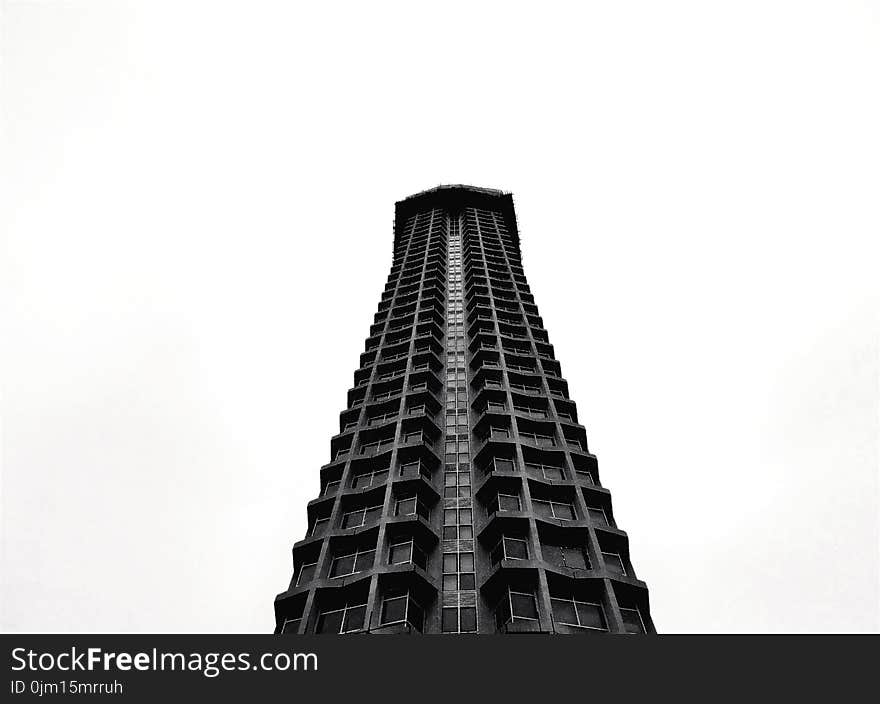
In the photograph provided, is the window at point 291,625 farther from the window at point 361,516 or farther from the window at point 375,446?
the window at point 375,446

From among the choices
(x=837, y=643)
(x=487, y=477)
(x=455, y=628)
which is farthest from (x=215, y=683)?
(x=487, y=477)

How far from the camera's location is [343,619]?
31875 mm

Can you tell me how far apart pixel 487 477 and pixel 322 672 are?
22189mm

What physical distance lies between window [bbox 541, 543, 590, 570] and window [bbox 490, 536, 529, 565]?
2.96 feet

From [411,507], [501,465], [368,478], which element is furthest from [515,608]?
[368,478]

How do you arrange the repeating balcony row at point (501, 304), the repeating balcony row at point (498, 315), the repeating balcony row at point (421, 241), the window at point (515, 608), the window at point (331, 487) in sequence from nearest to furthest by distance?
the window at point (515, 608), the window at point (331, 487), the repeating balcony row at point (498, 315), the repeating balcony row at point (501, 304), the repeating balcony row at point (421, 241)

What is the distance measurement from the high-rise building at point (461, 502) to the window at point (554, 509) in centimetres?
10

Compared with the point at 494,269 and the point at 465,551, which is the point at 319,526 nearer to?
the point at 465,551

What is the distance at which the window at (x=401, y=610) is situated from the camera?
31.0m

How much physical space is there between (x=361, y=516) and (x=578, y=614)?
43.3 feet

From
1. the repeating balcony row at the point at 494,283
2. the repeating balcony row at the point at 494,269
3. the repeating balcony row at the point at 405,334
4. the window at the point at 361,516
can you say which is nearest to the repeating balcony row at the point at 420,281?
the repeating balcony row at the point at 494,283

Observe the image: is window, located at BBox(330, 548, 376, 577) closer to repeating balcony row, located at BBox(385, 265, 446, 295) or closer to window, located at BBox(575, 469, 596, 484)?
window, located at BBox(575, 469, 596, 484)

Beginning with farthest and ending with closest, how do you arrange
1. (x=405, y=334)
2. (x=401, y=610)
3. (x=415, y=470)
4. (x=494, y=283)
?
(x=494, y=283) → (x=405, y=334) → (x=415, y=470) → (x=401, y=610)

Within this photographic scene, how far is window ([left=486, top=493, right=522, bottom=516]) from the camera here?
38844mm
